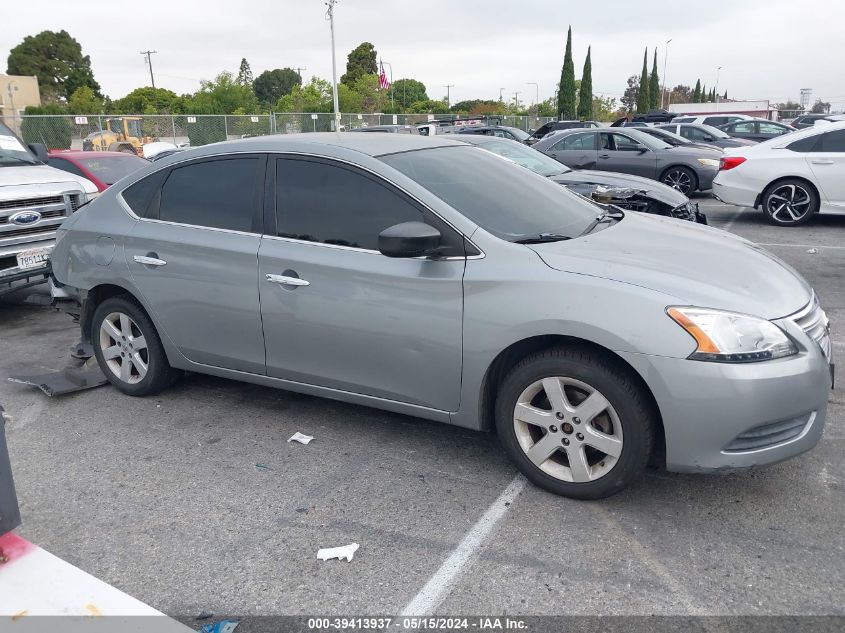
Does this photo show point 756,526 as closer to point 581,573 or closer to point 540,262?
point 581,573

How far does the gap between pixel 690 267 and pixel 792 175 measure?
29.2 ft

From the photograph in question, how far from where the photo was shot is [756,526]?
3238 mm

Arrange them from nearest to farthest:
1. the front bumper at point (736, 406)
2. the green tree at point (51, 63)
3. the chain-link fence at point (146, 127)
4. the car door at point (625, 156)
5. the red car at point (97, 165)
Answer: the front bumper at point (736, 406) < the red car at point (97, 165) < the car door at point (625, 156) < the chain-link fence at point (146, 127) < the green tree at point (51, 63)

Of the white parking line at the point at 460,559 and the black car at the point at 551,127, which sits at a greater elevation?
the black car at the point at 551,127

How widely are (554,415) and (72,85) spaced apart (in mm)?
105808

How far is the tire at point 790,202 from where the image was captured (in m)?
11.0

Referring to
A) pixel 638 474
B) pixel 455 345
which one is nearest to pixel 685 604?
pixel 638 474

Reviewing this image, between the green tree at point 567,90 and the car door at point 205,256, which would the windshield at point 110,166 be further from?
the green tree at point 567,90

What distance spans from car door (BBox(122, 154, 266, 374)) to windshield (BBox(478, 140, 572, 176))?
5394 mm

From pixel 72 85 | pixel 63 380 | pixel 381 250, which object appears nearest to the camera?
pixel 381 250

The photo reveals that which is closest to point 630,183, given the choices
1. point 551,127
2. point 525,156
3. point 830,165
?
point 525,156

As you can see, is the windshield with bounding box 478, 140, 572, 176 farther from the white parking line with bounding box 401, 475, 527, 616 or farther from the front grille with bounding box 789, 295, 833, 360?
the white parking line with bounding box 401, 475, 527, 616

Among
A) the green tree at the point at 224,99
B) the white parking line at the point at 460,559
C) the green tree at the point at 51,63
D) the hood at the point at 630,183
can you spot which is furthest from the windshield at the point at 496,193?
the green tree at the point at 51,63

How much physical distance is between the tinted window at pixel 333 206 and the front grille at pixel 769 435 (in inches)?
70.0
